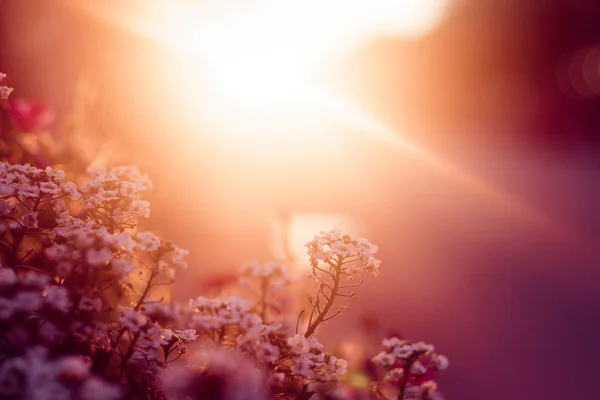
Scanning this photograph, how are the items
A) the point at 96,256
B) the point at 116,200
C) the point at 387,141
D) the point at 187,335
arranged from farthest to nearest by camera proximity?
the point at 387,141
the point at 116,200
the point at 187,335
the point at 96,256

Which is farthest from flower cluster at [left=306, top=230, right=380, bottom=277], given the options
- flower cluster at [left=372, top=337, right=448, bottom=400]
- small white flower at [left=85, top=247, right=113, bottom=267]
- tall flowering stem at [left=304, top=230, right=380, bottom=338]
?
small white flower at [left=85, top=247, right=113, bottom=267]

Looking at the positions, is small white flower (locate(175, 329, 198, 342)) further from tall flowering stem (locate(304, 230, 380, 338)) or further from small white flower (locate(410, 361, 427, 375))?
small white flower (locate(410, 361, 427, 375))

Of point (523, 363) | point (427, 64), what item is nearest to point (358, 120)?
point (427, 64)

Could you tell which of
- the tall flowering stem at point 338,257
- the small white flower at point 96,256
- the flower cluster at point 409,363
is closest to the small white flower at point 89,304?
the small white flower at point 96,256

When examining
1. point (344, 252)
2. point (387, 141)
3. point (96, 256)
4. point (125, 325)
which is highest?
point (387, 141)

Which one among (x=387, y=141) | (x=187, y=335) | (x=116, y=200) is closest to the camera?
(x=187, y=335)

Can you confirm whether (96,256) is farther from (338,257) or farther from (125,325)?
(338,257)

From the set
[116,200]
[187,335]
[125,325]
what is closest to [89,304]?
[125,325]

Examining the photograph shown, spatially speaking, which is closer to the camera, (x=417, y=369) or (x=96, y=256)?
(x=96, y=256)

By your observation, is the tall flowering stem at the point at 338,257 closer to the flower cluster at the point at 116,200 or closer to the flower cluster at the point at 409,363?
the flower cluster at the point at 409,363
